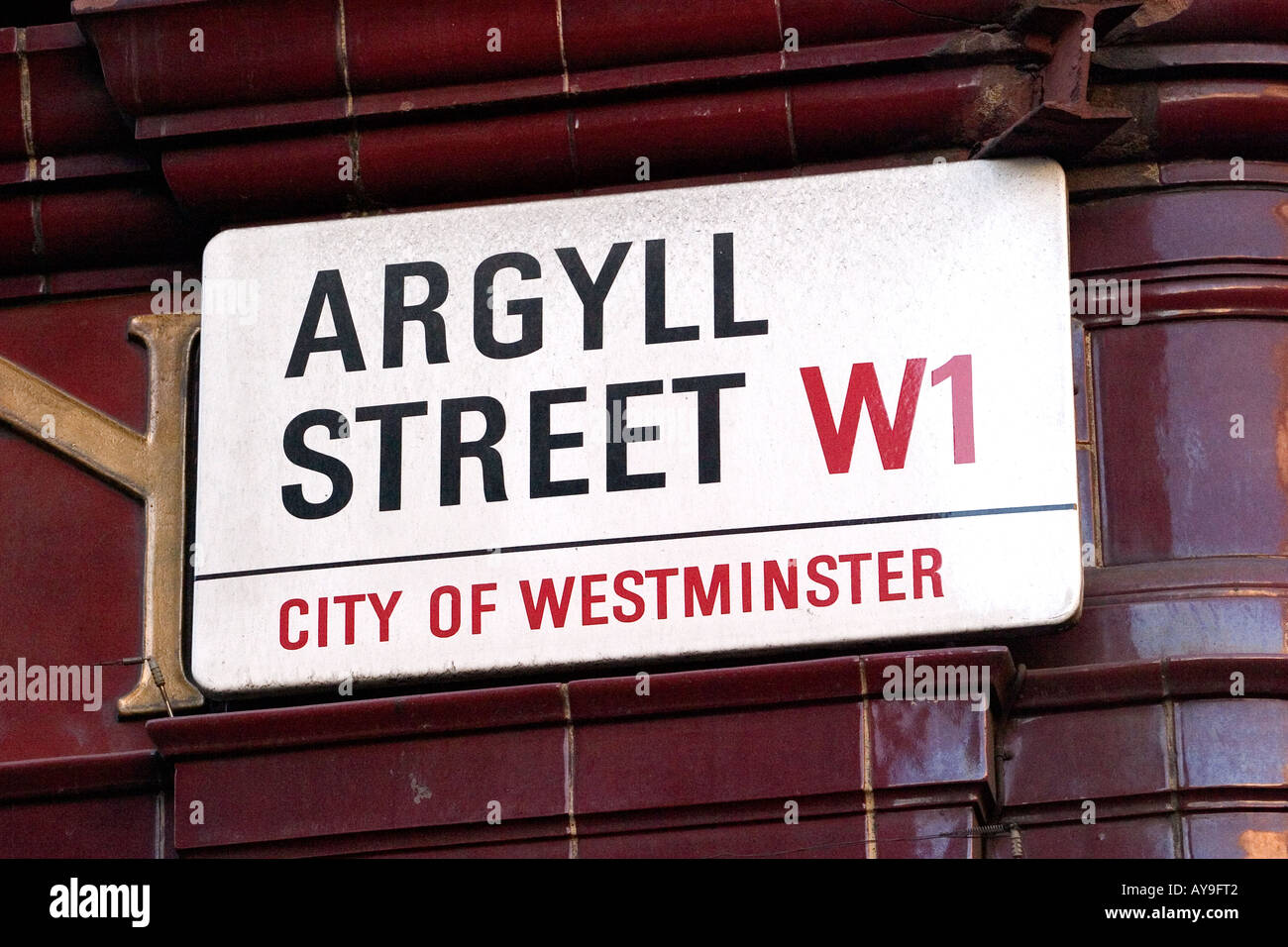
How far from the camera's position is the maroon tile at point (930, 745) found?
588cm

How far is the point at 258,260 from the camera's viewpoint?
21.8 ft

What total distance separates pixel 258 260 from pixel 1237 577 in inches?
92.7

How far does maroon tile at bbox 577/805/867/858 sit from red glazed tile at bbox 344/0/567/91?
1815 mm

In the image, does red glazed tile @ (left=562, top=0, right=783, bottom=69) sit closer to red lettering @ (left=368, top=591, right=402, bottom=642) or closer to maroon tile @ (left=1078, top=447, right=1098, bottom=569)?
maroon tile @ (left=1078, top=447, right=1098, bottom=569)

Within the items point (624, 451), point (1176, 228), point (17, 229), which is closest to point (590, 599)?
point (624, 451)

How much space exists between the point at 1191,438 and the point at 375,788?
1.93 meters

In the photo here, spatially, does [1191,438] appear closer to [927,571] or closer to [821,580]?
[927,571]

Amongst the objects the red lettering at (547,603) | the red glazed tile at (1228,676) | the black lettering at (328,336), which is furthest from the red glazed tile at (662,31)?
the red glazed tile at (1228,676)

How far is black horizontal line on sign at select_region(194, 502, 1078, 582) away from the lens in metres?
6.06

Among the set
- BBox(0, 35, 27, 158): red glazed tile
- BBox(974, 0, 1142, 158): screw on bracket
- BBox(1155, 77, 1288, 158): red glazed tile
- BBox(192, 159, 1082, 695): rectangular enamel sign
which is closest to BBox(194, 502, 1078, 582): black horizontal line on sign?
BBox(192, 159, 1082, 695): rectangular enamel sign

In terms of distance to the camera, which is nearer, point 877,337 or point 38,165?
point 877,337
